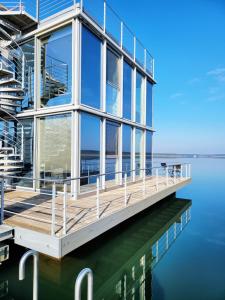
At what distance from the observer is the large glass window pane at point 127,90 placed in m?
9.02

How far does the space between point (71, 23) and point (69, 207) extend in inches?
195

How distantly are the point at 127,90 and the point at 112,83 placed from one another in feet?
4.10

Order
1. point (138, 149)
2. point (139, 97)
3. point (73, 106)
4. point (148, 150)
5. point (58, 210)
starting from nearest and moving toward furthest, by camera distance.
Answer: point (58, 210), point (73, 106), point (138, 149), point (139, 97), point (148, 150)

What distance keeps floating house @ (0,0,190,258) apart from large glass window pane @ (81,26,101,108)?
28 mm

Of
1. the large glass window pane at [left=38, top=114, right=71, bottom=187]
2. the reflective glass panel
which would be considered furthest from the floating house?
the reflective glass panel

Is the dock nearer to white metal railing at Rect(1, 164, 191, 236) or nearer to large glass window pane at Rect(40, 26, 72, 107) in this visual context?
white metal railing at Rect(1, 164, 191, 236)

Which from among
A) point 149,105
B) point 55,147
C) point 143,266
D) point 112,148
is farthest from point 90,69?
point 143,266

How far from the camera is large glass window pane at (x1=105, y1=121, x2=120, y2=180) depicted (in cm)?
780

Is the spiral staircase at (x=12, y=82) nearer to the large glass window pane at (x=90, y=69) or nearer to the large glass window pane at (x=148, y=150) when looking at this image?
the large glass window pane at (x=90, y=69)

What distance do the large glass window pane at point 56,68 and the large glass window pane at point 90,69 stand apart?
0.39m

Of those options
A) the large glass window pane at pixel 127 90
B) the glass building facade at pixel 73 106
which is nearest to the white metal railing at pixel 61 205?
the glass building facade at pixel 73 106

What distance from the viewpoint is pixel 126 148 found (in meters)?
9.11

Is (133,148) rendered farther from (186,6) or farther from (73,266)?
(186,6)

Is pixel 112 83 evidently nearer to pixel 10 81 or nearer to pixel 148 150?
pixel 10 81
